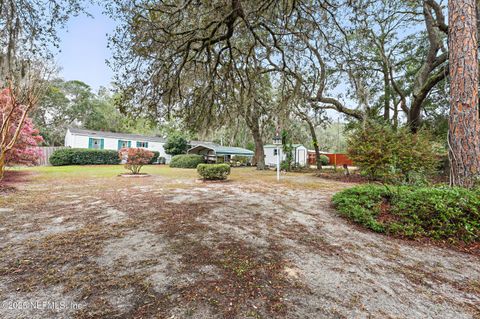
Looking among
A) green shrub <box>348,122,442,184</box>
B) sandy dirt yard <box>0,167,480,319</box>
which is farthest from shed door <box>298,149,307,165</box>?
→ sandy dirt yard <box>0,167,480,319</box>

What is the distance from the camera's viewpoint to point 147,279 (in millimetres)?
1863

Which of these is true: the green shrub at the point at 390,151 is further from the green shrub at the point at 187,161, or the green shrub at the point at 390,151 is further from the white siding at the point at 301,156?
the green shrub at the point at 187,161

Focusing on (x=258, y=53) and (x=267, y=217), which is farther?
(x=258, y=53)

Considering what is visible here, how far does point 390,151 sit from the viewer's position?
7.32 m

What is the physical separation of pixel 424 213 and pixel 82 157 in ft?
69.2

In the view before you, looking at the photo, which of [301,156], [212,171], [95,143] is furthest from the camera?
[301,156]

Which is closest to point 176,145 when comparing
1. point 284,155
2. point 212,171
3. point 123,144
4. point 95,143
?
point 123,144

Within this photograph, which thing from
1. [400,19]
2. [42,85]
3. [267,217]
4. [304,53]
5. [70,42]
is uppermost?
[400,19]

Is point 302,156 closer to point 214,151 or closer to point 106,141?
point 214,151

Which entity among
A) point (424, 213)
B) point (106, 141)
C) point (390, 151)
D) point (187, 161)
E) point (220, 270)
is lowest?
point (220, 270)

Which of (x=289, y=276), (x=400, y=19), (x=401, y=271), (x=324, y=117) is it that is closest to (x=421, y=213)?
(x=401, y=271)

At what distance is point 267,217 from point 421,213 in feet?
8.03

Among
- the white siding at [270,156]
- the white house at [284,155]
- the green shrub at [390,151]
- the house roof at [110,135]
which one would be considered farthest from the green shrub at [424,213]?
the house roof at [110,135]

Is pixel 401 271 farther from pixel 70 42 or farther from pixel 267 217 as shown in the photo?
pixel 70 42
